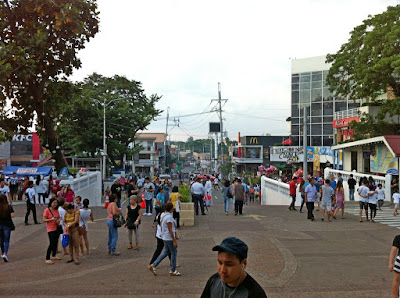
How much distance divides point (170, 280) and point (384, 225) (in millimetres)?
10081

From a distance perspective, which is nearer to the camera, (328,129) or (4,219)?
(4,219)

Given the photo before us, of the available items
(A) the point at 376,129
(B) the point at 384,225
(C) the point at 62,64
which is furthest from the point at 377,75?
(C) the point at 62,64

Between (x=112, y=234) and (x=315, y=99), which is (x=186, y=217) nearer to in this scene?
(x=112, y=234)

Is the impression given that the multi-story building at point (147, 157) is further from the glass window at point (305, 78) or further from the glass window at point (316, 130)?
the glass window at point (305, 78)

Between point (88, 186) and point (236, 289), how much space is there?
75.9ft

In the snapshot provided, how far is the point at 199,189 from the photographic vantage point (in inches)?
720

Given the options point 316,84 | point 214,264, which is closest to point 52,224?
point 214,264

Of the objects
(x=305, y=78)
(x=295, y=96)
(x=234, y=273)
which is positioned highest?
(x=305, y=78)

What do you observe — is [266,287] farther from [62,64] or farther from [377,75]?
[377,75]

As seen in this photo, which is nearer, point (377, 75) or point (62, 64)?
point (62, 64)

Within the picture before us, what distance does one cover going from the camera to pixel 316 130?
59.8 metres

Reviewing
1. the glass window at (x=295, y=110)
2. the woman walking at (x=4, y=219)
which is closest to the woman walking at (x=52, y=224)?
the woman walking at (x=4, y=219)

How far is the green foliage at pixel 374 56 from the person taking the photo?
2654 cm

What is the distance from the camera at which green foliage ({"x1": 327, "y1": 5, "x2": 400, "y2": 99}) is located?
1045 inches
